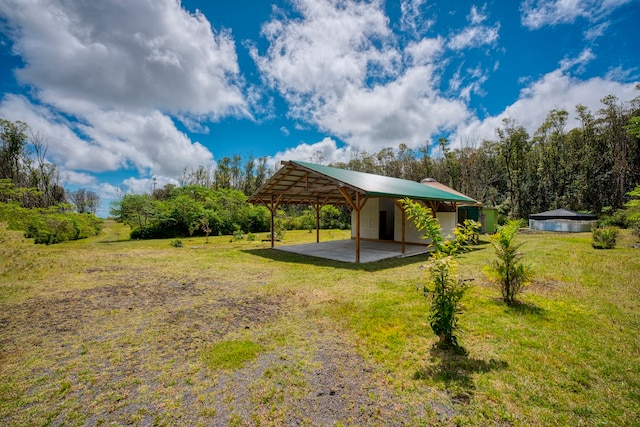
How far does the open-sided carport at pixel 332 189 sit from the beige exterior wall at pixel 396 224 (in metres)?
0.65

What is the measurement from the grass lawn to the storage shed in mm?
16379

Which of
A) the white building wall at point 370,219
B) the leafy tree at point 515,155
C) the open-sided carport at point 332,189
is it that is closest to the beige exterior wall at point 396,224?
the white building wall at point 370,219

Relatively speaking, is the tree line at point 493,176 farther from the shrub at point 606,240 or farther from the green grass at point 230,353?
the green grass at point 230,353

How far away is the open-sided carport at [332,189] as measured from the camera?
29.5ft

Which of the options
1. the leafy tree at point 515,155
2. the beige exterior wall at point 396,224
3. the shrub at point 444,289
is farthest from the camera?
the leafy tree at point 515,155

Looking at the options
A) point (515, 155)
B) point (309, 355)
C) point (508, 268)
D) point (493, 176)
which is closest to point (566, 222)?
point (515, 155)

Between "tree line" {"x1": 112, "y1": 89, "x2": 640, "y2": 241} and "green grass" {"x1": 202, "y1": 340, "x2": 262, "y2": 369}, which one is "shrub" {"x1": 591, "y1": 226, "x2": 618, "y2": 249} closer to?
"tree line" {"x1": 112, "y1": 89, "x2": 640, "y2": 241}

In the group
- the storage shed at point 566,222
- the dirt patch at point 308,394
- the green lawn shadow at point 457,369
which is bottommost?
the dirt patch at point 308,394

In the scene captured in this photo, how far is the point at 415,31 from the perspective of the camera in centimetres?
1022

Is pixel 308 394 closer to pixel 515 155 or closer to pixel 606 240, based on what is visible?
pixel 606 240

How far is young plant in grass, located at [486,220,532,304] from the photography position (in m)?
4.64

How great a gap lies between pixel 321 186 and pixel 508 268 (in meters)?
8.05

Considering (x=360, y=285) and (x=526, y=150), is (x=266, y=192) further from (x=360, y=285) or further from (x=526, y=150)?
(x=526, y=150)

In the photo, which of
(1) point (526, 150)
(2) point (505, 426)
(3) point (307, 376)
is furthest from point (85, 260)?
(1) point (526, 150)
